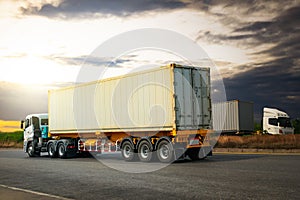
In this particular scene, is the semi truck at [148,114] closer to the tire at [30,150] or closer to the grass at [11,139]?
the tire at [30,150]

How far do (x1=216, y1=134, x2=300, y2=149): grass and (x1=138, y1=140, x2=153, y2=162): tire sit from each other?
31.7 ft

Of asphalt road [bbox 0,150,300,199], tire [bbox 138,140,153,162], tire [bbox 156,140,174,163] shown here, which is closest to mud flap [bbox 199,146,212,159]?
tire [bbox 156,140,174,163]

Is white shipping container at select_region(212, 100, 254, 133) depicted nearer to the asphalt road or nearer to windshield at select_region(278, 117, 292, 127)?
windshield at select_region(278, 117, 292, 127)

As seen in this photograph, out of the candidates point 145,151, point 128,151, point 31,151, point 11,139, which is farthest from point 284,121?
point 11,139

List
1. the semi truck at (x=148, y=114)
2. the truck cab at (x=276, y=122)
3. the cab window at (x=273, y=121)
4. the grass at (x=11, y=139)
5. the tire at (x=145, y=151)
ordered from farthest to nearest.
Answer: the grass at (x=11, y=139) → the cab window at (x=273, y=121) → the truck cab at (x=276, y=122) → the tire at (x=145, y=151) → the semi truck at (x=148, y=114)

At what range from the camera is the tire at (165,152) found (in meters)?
16.7

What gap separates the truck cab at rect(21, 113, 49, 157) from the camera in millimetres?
25266

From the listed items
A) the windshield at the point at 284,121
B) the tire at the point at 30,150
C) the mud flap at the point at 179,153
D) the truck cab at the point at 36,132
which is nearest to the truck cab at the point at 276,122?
the windshield at the point at 284,121

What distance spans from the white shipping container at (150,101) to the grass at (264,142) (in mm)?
8054

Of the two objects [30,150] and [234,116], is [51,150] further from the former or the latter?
[234,116]

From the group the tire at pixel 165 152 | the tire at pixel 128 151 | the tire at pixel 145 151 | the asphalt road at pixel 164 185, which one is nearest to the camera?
the asphalt road at pixel 164 185

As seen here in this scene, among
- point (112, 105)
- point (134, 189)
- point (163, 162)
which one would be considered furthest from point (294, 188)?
point (112, 105)

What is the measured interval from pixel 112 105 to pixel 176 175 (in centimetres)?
827

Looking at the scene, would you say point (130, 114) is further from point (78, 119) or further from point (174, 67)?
point (78, 119)
